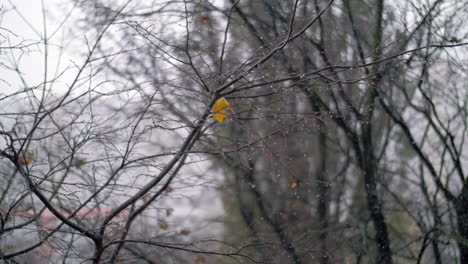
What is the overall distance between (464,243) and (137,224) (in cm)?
236

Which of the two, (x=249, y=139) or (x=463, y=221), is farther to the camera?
(x=463, y=221)

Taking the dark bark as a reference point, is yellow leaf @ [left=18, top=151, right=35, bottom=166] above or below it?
below

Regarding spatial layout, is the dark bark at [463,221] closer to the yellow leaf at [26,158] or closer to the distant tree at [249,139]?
the distant tree at [249,139]

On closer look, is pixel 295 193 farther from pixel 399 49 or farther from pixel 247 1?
pixel 247 1

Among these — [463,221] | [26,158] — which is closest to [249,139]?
[26,158]

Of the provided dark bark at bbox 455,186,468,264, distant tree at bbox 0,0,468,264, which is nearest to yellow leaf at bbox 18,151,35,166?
distant tree at bbox 0,0,468,264

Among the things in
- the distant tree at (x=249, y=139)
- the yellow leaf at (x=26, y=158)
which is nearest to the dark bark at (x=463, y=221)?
the distant tree at (x=249, y=139)

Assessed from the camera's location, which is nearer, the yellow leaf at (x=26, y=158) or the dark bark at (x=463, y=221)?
the yellow leaf at (x=26, y=158)

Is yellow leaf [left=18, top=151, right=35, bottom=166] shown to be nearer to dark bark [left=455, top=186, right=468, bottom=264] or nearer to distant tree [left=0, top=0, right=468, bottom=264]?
distant tree [left=0, top=0, right=468, bottom=264]

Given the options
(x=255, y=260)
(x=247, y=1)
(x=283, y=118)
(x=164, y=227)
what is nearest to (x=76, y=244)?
(x=164, y=227)

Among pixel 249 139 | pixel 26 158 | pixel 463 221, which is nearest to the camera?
pixel 26 158

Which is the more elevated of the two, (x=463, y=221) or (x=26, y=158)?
(x=463, y=221)

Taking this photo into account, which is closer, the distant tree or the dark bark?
the distant tree

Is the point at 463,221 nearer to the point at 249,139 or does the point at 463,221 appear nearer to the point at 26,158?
the point at 249,139
